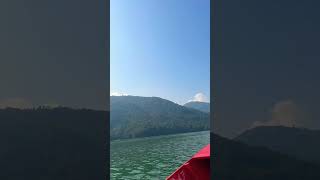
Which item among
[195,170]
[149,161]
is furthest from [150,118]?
[195,170]

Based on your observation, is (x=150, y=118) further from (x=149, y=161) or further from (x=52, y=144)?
(x=52, y=144)

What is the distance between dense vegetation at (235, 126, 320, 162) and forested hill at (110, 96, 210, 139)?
311 feet

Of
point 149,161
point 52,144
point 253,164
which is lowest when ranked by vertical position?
point 149,161

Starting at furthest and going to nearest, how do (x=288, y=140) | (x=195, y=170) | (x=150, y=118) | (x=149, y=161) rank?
1. (x=150, y=118)
2. (x=149, y=161)
3. (x=195, y=170)
4. (x=288, y=140)

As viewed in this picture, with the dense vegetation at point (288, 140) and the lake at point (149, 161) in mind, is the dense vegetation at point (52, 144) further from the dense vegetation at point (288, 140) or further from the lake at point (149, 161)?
the lake at point (149, 161)

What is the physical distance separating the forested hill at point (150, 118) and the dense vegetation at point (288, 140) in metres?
94.7

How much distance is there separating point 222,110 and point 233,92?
0.67ft

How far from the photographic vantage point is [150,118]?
124875 mm

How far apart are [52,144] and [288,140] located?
92.5 inches

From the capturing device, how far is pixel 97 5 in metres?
3.43

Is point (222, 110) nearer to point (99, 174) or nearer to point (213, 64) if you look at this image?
point (213, 64)

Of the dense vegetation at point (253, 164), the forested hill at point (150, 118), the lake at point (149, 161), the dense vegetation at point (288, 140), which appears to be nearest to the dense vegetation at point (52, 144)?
the dense vegetation at point (253, 164)

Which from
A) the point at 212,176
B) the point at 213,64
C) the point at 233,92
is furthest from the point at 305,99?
the point at 212,176

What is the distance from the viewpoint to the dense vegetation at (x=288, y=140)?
296 cm
